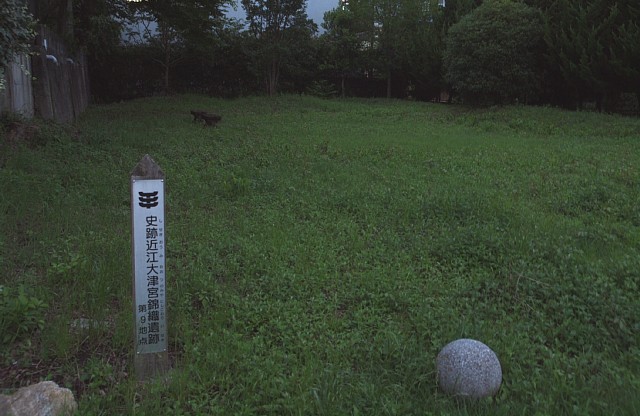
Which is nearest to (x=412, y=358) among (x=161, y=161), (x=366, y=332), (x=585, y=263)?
(x=366, y=332)

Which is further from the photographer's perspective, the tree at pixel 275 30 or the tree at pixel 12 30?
the tree at pixel 275 30

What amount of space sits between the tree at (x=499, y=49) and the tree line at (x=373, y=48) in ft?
0.14

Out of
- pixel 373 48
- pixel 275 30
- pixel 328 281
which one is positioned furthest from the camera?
pixel 373 48

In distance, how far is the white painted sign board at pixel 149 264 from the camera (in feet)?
8.64

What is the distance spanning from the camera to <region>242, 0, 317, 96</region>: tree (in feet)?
72.6

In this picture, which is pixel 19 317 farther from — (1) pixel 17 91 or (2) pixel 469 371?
(1) pixel 17 91

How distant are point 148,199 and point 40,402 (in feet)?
3.52

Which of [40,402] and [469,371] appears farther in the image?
[469,371]

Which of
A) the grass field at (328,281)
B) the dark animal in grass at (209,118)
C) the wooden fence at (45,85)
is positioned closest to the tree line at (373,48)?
the wooden fence at (45,85)

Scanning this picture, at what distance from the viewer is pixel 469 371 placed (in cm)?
268

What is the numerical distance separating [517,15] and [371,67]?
8613 mm

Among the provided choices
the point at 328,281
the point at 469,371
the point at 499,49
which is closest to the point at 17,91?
the point at 328,281

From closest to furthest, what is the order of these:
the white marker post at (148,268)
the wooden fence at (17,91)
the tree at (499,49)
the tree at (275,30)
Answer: the white marker post at (148,268) → the wooden fence at (17,91) → the tree at (499,49) → the tree at (275,30)

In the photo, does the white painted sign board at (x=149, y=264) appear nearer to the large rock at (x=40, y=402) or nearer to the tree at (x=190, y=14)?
the large rock at (x=40, y=402)
